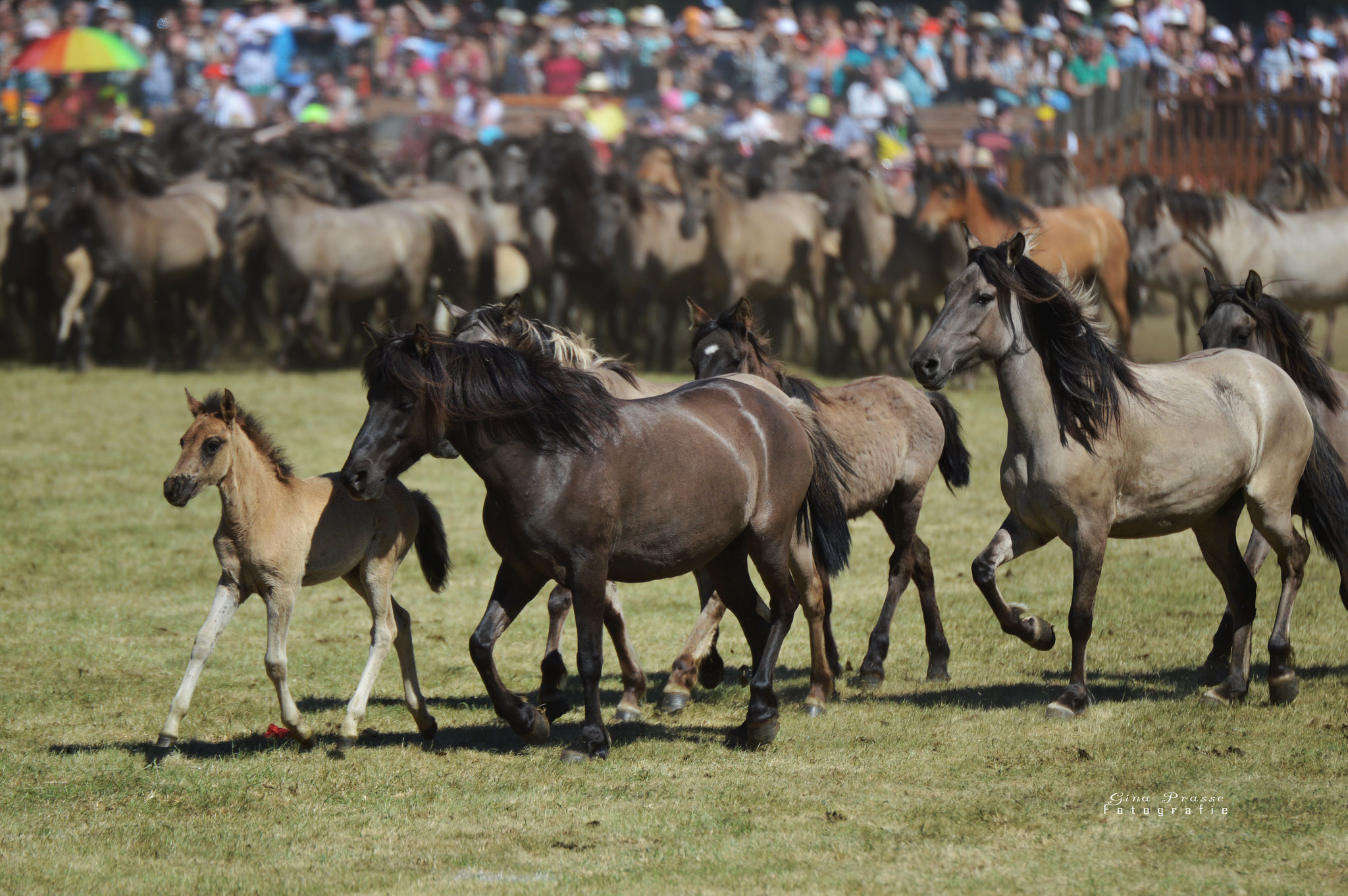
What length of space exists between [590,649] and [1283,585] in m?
3.29

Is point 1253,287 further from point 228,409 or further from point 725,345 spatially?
point 228,409

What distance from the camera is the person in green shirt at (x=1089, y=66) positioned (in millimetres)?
24875

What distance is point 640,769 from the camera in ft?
19.5

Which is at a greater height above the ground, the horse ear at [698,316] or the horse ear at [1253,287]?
the horse ear at [1253,287]

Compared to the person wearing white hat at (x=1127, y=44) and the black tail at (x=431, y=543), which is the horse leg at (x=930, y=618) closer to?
the black tail at (x=431, y=543)

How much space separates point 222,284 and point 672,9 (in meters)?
21.1

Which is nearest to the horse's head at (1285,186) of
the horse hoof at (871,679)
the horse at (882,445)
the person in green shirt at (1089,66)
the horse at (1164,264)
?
the horse at (1164,264)

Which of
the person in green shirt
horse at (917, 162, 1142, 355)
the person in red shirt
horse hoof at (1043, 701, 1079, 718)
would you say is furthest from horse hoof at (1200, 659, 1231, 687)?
the person in red shirt

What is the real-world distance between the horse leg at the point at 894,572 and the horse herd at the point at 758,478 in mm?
15

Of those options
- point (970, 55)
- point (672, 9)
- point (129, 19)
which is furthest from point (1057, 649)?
point (672, 9)

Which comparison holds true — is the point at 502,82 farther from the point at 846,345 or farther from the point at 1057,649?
the point at 1057,649

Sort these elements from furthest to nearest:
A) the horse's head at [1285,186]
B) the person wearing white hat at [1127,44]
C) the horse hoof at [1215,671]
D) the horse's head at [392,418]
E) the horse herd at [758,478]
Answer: the person wearing white hat at [1127,44]
the horse's head at [1285,186]
the horse hoof at [1215,671]
the horse herd at [758,478]
the horse's head at [392,418]

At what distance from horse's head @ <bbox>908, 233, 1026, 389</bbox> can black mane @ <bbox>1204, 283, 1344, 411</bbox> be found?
1679 mm

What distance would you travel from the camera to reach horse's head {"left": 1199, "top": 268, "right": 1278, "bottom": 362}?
761cm
